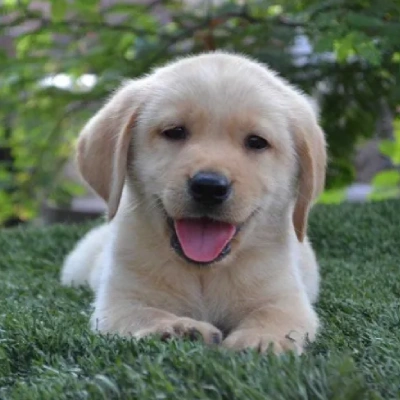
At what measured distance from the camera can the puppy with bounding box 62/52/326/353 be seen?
2.55 m

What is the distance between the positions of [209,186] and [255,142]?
309 millimetres

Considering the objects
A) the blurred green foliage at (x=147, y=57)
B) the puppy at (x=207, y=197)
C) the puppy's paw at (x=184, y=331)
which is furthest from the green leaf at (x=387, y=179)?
the puppy's paw at (x=184, y=331)

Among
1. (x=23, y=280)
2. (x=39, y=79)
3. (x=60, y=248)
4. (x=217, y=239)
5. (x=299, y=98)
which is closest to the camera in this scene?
(x=217, y=239)

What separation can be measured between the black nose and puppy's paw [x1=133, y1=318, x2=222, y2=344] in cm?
36

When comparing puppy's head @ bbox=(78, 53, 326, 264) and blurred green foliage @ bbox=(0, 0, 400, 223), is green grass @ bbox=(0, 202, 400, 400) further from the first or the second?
blurred green foliage @ bbox=(0, 0, 400, 223)

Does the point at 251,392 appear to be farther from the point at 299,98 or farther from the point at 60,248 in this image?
the point at 60,248

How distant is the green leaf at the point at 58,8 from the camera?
5.26 metres

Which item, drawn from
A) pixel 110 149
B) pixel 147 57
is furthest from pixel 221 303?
pixel 147 57

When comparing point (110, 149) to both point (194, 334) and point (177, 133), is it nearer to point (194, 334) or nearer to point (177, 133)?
point (177, 133)

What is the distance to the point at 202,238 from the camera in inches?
104

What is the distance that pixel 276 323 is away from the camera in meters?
2.58

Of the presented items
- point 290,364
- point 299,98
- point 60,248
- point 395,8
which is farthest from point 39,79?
point 290,364

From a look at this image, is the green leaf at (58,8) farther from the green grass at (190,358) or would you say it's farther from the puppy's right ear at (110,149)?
the puppy's right ear at (110,149)

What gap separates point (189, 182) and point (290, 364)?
2.39 feet
